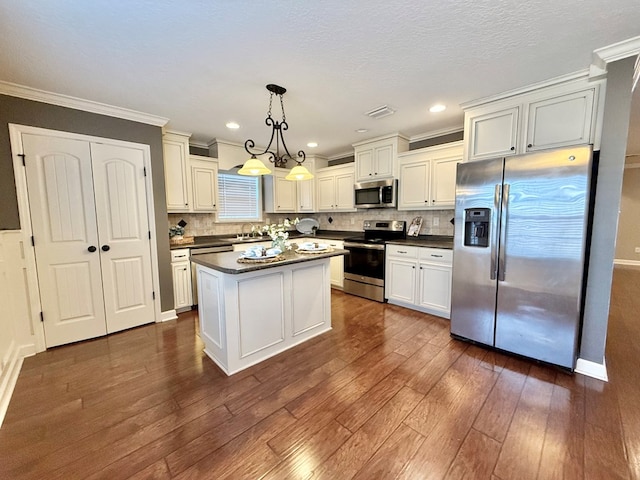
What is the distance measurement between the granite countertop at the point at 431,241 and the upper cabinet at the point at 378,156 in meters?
1.03

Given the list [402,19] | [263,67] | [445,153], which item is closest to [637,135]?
[445,153]

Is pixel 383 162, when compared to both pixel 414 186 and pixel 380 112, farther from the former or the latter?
pixel 380 112

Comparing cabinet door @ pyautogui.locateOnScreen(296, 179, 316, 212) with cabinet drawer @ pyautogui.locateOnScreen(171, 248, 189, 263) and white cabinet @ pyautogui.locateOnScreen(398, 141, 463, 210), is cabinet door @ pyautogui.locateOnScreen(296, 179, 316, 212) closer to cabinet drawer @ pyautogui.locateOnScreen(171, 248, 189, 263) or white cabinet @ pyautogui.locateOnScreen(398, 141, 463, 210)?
white cabinet @ pyautogui.locateOnScreen(398, 141, 463, 210)

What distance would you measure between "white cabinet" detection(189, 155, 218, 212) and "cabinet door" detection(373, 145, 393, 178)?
253cm

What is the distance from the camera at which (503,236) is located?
2.41 meters

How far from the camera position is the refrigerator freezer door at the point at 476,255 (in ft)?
8.14

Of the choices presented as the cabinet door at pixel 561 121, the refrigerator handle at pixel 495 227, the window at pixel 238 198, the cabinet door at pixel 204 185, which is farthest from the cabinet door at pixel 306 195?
the cabinet door at pixel 561 121

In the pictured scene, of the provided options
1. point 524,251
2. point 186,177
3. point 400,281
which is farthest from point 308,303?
point 186,177

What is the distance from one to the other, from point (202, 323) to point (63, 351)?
142cm

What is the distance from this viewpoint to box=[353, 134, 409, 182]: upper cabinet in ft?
13.2

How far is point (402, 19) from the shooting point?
5.36ft

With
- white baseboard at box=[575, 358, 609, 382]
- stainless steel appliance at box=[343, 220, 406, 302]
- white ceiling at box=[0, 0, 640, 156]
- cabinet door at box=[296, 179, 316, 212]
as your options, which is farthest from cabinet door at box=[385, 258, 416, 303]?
cabinet door at box=[296, 179, 316, 212]

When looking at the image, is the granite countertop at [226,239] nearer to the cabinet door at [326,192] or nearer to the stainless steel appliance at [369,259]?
the stainless steel appliance at [369,259]

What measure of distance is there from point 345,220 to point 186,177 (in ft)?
9.51
